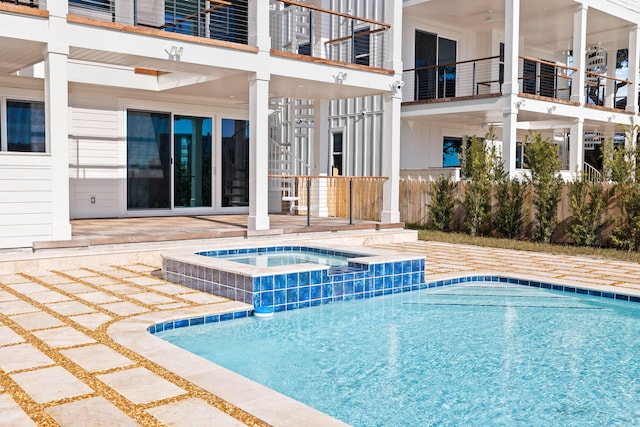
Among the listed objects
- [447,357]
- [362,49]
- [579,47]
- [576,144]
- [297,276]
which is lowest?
[447,357]

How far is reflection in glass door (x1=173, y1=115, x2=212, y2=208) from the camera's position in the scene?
12989 millimetres

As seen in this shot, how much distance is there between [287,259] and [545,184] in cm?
576

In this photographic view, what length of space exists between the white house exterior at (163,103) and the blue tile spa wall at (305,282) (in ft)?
8.41

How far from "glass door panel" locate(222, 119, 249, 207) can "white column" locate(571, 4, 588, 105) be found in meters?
8.51

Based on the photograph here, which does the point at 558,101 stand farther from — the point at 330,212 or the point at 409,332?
the point at 409,332

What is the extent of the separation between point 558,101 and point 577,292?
9289 millimetres

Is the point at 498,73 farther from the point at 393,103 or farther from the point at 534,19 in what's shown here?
the point at 393,103

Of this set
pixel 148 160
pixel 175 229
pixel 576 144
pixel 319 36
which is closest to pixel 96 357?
pixel 175 229

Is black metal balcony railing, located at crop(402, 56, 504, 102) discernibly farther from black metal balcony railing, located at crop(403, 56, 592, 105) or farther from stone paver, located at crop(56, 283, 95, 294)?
stone paver, located at crop(56, 283, 95, 294)

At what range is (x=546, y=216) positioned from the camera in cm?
1176

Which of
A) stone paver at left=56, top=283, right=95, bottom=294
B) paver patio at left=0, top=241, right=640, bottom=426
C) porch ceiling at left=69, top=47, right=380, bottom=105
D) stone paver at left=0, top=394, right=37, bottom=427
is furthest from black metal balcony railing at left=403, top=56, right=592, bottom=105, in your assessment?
stone paver at left=0, top=394, right=37, bottom=427

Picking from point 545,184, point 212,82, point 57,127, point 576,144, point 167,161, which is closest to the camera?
point 57,127

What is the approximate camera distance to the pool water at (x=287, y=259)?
26.3 ft

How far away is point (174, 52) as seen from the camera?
8875 millimetres
